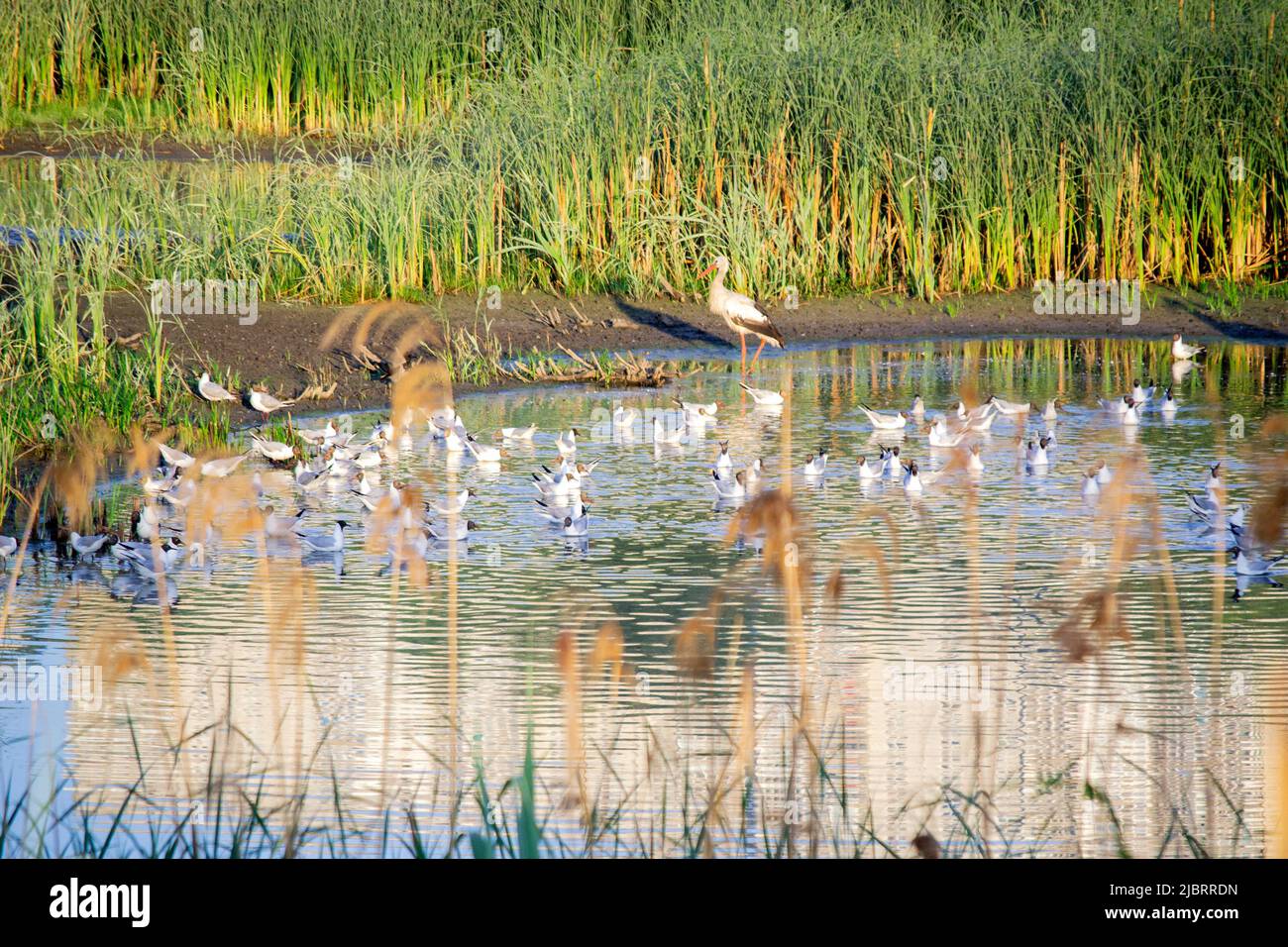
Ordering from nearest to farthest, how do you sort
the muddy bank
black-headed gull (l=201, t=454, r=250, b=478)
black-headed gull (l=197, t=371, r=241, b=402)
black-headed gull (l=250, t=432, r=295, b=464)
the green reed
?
1. black-headed gull (l=201, t=454, r=250, b=478)
2. black-headed gull (l=250, t=432, r=295, b=464)
3. black-headed gull (l=197, t=371, r=241, b=402)
4. the muddy bank
5. the green reed

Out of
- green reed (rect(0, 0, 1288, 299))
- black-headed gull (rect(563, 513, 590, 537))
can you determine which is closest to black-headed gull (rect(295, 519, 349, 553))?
black-headed gull (rect(563, 513, 590, 537))

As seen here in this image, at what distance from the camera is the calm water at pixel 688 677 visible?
5.22 meters

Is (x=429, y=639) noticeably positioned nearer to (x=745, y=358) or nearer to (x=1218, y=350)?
(x=745, y=358)

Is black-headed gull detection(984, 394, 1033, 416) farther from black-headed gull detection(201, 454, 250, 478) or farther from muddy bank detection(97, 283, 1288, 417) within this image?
black-headed gull detection(201, 454, 250, 478)

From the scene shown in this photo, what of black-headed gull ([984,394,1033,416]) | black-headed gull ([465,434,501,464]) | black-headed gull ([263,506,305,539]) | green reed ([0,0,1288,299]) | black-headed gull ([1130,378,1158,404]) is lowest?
black-headed gull ([263,506,305,539])

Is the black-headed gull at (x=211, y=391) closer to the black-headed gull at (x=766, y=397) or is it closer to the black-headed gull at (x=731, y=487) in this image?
the black-headed gull at (x=766, y=397)

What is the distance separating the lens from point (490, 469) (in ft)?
34.0

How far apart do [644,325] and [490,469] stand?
15.6ft

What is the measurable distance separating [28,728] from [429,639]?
1.53 m

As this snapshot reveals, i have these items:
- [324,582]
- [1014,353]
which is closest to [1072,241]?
[1014,353]

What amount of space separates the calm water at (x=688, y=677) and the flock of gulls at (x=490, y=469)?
0.11 metres

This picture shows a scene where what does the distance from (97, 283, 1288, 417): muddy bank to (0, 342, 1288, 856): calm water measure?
117 inches

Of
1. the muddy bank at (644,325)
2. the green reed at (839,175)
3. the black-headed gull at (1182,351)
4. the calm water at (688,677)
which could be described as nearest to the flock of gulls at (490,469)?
the calm water at (688,677)

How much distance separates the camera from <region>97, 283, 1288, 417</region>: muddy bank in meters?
13.2
